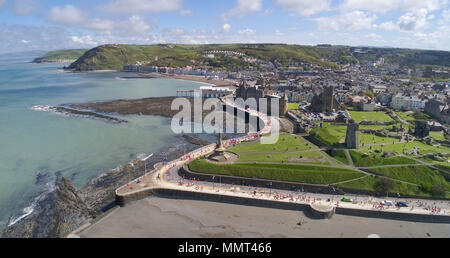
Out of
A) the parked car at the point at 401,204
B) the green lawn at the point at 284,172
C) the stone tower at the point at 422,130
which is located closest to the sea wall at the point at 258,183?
the green lawn at the point at 284,172

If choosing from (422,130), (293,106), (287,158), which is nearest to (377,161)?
(287,158)

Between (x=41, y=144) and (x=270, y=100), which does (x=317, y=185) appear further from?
(x=41, y=144)

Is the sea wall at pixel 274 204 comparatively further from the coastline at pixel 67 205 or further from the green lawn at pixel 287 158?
the green lawn at pixel 287 158

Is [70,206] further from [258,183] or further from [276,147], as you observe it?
[276,147]

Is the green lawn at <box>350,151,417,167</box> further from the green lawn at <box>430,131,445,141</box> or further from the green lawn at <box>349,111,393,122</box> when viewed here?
the green lawn at <box>349,111,393,122</box>

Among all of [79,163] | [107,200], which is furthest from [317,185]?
[79,163]

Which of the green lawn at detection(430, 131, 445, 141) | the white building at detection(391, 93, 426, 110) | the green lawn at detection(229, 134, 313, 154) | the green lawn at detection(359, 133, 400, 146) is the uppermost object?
the white building at detection(391, 93, 426, 110)

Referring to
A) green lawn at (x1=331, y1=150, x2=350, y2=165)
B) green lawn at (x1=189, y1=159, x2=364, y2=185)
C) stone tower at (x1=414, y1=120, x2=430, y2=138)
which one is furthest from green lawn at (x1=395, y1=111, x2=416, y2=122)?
green lawn at (x1=189, y1=159, x2=364, y2=185)
